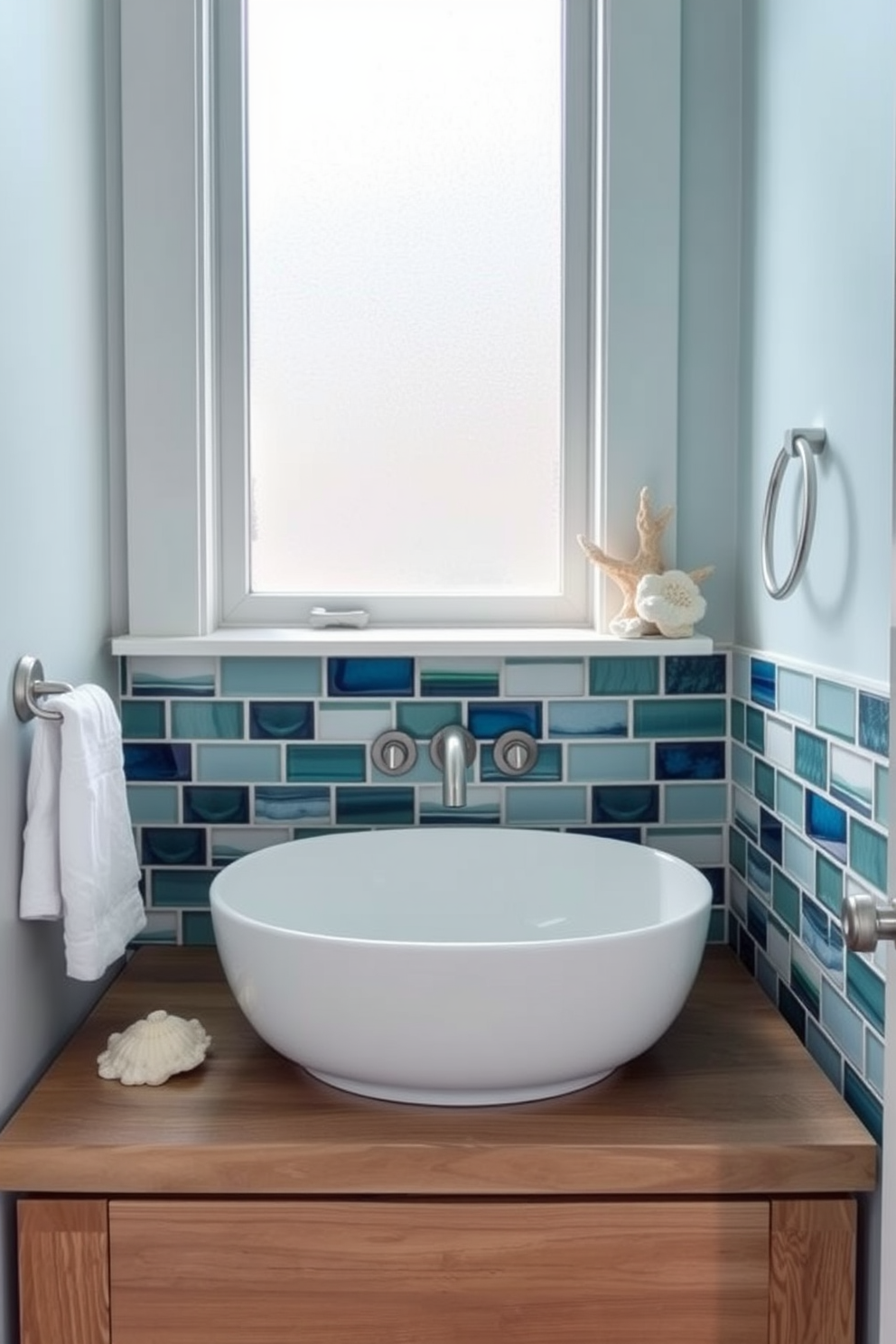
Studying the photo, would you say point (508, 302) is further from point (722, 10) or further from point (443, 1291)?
point (443, 1291)

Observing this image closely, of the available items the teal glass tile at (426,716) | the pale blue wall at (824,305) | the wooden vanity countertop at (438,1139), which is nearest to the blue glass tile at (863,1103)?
the wooden vanity countertop at (438,1139)

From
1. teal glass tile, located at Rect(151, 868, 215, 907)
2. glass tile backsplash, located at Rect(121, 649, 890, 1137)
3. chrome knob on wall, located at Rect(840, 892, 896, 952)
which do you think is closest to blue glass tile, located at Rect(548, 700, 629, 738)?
glass tile backsplash, located at Rect(121, 649, 890, 1137)

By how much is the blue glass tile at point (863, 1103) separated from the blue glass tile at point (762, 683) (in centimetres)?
49

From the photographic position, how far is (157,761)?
1.96 m

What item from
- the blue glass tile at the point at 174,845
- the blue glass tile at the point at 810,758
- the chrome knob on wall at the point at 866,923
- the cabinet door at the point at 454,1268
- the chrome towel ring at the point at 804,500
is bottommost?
the cabinet door at the point at 454,1268

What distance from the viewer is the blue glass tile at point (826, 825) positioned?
1.45 meters

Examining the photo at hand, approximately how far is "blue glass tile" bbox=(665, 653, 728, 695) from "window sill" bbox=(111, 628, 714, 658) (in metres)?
0.05

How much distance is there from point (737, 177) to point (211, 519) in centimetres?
93

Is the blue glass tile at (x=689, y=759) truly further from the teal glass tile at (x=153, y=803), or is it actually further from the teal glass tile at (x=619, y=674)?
the teal glass tile at (x=153, y=803)

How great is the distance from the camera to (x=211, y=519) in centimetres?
200

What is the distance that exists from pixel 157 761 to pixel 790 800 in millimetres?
908

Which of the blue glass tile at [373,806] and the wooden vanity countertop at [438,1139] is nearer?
the wooden vanity countertop at [438,1139]

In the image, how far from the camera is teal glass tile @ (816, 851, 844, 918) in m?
1.46

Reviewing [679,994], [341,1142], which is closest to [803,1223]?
[679,994]
